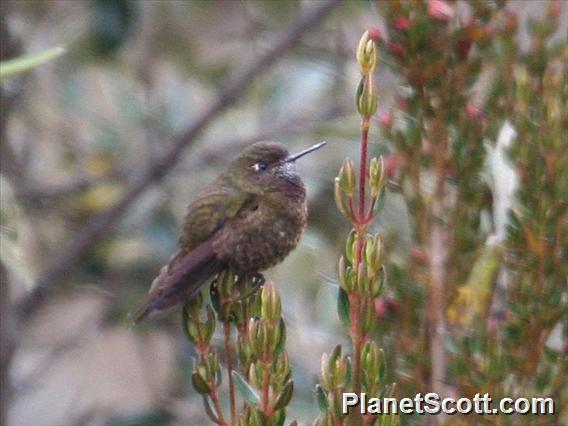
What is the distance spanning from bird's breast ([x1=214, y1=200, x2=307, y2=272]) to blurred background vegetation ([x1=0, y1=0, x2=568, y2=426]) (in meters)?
0.19

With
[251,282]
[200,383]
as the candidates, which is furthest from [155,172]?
[200,383]

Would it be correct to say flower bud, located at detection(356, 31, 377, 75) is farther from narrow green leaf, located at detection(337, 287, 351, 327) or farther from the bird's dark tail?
the bird's dark tail

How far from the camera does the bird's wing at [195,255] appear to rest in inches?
73.9

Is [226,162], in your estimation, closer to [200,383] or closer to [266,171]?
[266,171]

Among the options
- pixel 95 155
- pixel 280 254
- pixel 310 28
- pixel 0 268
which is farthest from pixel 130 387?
pixel 280 254

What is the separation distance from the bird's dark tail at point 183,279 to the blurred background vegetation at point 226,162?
306 millimetres

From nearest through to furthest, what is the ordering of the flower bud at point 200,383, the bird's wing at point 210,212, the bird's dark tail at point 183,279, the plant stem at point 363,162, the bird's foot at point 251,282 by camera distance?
the plant stem at point 363,162 → the flower bud at point 200,383 → the bird's foot at point 251,282 → the bird's dark tail at point 183,279 → the bird's wing at point 210,212

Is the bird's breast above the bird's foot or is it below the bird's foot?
above

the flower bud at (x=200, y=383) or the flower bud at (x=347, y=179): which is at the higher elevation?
the flower bud at (x=347, y=179)

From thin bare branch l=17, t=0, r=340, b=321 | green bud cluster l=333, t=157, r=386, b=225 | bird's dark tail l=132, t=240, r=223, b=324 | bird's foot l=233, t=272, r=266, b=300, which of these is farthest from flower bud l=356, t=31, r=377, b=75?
thin bare branch l=17, t=0, r=340, b=321

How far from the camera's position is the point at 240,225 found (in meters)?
1.99

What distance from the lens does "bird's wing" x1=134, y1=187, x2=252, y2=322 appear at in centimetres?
188

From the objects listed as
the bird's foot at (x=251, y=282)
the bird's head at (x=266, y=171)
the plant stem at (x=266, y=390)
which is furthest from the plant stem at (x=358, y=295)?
the bird's head at (x=266, y=171)

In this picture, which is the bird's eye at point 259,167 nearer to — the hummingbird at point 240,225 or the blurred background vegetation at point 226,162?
the hummingbird at point 240,225
